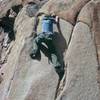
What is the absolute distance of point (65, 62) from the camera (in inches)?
667

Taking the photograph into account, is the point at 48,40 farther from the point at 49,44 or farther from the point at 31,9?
the point at 31,9

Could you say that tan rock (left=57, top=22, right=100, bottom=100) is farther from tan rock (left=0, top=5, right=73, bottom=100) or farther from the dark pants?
tan rock (left=0, top=5, right=73, bottom=100)

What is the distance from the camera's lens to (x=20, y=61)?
18.1m

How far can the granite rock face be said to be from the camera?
1638 cm

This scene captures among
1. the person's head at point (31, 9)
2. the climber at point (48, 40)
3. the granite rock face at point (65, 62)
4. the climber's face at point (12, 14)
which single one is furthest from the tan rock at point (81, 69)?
the climber's face at point (12, 14)

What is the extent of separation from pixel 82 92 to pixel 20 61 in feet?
11.1

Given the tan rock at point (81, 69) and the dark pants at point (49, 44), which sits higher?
the dark pants at point (49, 44)

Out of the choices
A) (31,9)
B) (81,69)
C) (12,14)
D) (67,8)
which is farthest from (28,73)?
(12,14)

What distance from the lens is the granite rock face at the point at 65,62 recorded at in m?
16.4

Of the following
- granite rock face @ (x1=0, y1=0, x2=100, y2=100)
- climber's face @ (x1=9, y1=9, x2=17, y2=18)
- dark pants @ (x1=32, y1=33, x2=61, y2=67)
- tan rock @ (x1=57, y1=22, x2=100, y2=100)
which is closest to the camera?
tan rock @ (x1=57, y1=22, x2=100, y2=100)

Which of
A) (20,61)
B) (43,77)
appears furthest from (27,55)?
(43,77)

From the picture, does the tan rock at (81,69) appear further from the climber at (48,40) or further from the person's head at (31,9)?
the person's head at (31,9)

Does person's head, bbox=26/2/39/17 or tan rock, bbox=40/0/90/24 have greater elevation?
tan rock, bbox=40/0/90/24

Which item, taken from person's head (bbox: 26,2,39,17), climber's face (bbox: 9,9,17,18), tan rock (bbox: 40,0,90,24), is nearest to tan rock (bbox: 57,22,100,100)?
tan rock (bbox: 40,0,90,24)
